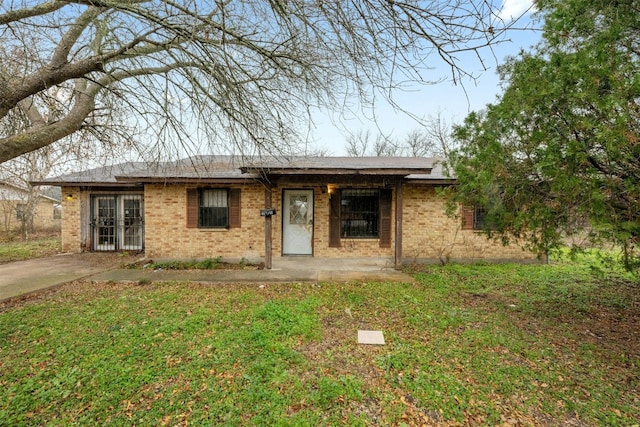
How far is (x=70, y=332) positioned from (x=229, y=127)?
11.4ft

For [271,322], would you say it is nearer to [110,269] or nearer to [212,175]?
[212,175]

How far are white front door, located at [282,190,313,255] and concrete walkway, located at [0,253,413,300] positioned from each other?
441mm

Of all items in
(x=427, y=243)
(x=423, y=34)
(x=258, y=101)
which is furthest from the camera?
(x=427, y=243)

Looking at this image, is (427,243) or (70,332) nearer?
(70,332)

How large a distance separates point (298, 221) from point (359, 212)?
1.86 m

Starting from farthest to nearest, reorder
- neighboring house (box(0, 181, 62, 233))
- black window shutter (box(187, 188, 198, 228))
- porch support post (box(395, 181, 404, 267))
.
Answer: neighboring house (box(0, 181, 62, 233)) < black window shutter (box(187, 188, 198, 228)) < porch support post (box(395, 181, 404, 267))

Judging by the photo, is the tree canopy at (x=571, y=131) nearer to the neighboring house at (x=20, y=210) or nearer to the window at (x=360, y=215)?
the window at (x=360, y=215)

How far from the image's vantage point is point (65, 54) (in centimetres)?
335

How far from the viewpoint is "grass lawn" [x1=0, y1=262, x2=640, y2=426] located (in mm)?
A: 2447

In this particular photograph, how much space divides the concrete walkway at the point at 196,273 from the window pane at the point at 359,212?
33.3 inches

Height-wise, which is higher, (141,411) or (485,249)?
(485,249)

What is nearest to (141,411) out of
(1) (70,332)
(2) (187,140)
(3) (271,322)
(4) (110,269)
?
(3) (271,322)

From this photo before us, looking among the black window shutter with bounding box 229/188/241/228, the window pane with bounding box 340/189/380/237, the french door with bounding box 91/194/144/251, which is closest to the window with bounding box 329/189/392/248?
the window pane with bounding box 340/189/380/237

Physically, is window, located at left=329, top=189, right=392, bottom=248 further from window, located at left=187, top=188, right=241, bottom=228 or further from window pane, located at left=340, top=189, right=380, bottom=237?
window, located at left=187, top=188, right=241, bottom=228
